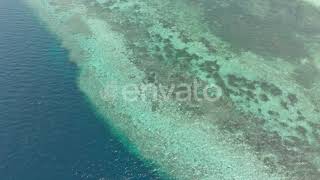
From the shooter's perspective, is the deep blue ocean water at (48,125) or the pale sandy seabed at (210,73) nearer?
the deep blue ocean water at (48,125)

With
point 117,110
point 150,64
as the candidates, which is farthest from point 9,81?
point 150,64

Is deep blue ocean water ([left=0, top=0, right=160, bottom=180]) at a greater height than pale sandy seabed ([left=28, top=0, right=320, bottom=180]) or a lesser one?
Answer: greater

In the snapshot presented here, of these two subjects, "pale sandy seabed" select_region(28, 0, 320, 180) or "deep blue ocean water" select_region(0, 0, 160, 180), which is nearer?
"deep blue ocean water" select_region(0, 0, 160, 180)

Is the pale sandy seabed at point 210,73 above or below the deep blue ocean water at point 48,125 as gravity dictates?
below

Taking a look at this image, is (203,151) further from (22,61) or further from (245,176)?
(22,61)

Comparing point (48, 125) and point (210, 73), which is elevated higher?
point (48, 125)

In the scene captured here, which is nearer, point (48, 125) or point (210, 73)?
point (48, 125)
